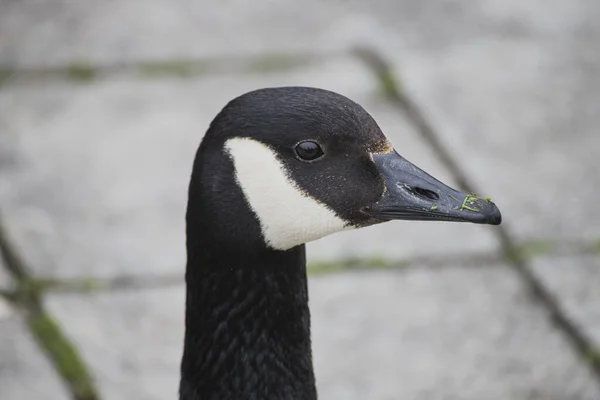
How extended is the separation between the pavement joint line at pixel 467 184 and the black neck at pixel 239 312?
4.00 feet

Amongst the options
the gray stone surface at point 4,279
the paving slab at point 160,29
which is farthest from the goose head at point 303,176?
the paving slab at point 160,29

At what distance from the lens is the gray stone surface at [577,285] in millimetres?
3236

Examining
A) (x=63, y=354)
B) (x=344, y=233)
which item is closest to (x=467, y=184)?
(x=344, y=233)

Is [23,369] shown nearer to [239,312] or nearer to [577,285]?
[239,312]

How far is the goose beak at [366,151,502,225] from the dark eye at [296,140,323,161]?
120 millimetres

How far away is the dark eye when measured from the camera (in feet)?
6.54

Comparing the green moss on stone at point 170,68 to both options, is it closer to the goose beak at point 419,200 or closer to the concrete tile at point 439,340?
the concrete tile at point 439,340

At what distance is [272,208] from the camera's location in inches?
77.8

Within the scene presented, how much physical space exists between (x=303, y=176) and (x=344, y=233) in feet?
5.22

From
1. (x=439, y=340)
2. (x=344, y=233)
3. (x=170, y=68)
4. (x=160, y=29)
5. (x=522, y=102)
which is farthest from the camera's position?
(x=160, y=29)

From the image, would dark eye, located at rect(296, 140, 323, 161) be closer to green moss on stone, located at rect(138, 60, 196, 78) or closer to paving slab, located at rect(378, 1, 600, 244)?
paving slab, located at rect(378, 1, 600, 244)

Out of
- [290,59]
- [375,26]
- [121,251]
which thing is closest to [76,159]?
[121,251]

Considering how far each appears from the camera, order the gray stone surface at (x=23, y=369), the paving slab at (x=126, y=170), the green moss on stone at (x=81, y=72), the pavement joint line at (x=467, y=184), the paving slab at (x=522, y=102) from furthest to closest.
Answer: the green moss on stone at (x=81, y=72) → the paving slab at (x=522, y=102) → the paving slab at (x=126, y=170) → the pavement joint line at (x=467, y=184) → the gray stone surface at (x=23, y=369)

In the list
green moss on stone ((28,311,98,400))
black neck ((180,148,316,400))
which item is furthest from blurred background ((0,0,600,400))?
black neck ((180,148,316,400))
